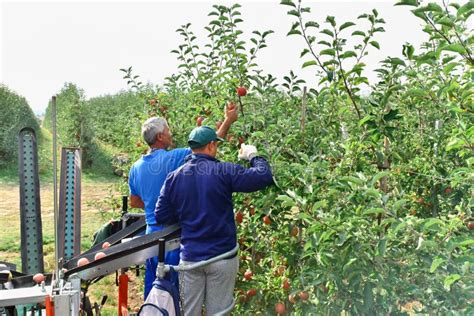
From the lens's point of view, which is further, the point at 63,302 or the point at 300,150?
the point at 300,150

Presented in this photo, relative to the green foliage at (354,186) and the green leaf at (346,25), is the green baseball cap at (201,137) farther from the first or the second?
the green leaf at (346,25)

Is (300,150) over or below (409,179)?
over

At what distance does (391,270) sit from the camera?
2033mm

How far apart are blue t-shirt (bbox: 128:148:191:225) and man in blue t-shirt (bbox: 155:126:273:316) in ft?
1.05

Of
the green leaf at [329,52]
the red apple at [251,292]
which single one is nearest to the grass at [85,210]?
the red apple at [251,292]

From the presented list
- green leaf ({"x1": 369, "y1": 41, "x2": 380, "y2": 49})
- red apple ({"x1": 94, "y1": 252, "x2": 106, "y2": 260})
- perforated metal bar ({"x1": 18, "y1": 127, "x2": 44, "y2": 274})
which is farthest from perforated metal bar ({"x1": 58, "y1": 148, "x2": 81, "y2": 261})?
green leaf ({"x1": 369, "y1": 41, "x2": 380, "y2": 49})

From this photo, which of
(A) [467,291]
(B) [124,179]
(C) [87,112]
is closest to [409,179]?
(A) [467,291]

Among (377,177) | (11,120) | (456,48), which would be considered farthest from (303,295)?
(11,120)

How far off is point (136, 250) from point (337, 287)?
0.84m

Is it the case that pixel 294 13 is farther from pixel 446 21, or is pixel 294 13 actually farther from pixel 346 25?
pixel 446 21

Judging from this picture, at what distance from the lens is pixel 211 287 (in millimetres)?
2598

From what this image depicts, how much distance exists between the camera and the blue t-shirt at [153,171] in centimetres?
292

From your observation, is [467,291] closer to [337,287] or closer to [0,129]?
[337,287]

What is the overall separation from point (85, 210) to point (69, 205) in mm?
6306
